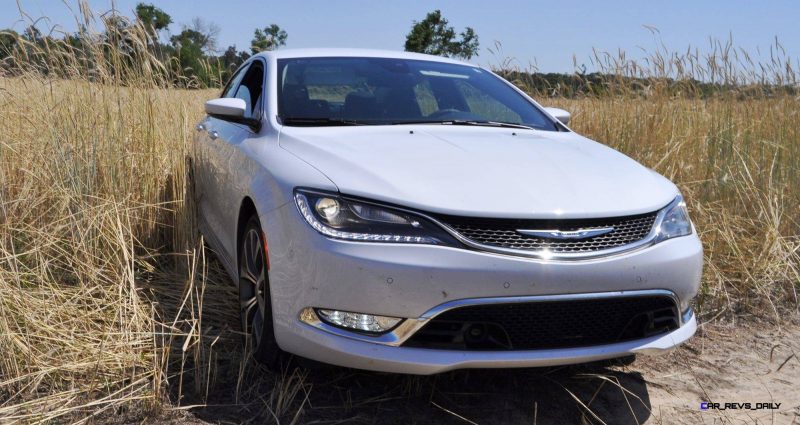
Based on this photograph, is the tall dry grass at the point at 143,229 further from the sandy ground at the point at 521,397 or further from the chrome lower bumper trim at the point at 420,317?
the chrome lower bumper trim at the point at 420,317

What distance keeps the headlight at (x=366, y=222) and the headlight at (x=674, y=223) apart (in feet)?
2.71

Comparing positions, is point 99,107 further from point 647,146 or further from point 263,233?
point 647,146

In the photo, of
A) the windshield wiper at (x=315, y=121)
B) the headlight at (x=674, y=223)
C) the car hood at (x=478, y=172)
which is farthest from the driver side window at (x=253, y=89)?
the headlight at (x=674, y=223)

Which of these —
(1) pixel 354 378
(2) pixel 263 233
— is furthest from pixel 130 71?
(1) pixel 354 378

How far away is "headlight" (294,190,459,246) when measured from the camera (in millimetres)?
2379

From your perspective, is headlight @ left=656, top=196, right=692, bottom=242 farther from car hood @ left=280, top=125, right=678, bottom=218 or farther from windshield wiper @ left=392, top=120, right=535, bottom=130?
windshield wiper @ left=392, top=120, right=535, bottom=130

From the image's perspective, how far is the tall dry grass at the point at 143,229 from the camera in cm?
288

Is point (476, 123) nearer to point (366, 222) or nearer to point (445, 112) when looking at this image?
point (445, 112)

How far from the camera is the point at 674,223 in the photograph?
9.12 feet

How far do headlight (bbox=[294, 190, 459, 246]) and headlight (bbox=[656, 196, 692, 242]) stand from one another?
825 millimetres

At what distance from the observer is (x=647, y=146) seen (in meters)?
5.80

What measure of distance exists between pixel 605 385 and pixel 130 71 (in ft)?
10.7

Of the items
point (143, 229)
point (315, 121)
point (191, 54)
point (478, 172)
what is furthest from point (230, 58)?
point (478, 172)

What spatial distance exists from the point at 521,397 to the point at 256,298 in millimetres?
→ 1095
